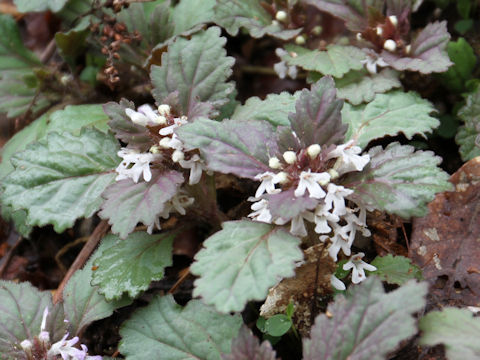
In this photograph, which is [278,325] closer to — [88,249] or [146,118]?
[146,118]

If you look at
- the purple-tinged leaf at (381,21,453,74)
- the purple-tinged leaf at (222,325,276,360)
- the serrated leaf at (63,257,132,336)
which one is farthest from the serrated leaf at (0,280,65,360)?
the purple-tinged leaf at (381,21,453,74)

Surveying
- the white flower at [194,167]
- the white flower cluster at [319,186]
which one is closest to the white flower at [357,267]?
the white flower cluster at [319,186]

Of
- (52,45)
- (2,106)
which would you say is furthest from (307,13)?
(2,106)

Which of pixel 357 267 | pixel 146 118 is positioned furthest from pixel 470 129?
pixel 146 118

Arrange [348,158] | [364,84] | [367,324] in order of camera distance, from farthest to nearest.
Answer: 1. [364,84]
2. [348,158]
3. [367,324]

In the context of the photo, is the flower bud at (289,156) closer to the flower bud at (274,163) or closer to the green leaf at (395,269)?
the flower bud at (274,163)

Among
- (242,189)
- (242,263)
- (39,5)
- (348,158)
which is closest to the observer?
(242,263)
